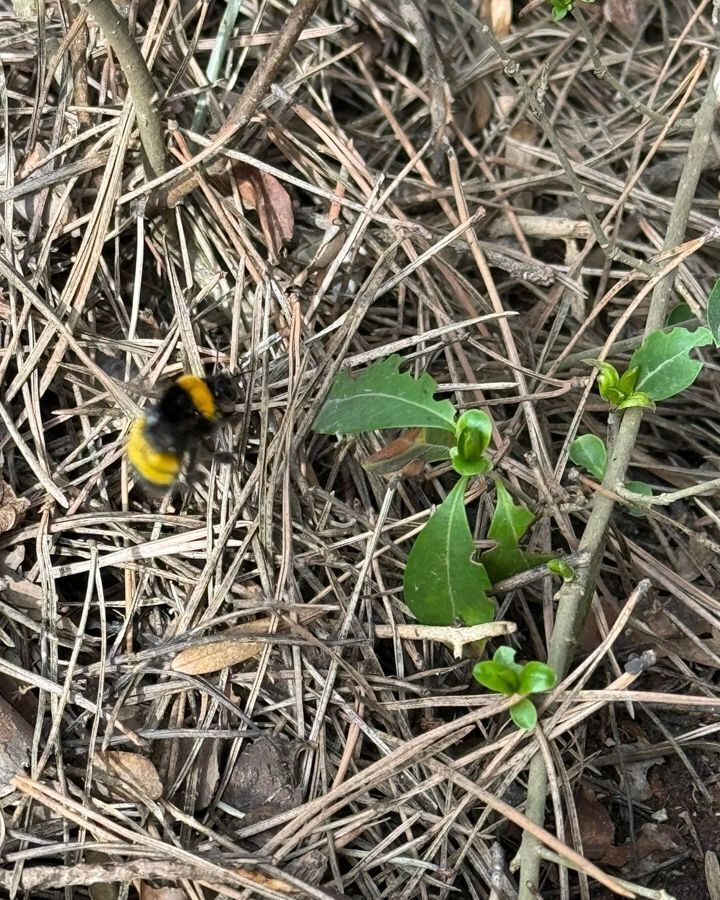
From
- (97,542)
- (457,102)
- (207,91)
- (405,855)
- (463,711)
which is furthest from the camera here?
(457,102)

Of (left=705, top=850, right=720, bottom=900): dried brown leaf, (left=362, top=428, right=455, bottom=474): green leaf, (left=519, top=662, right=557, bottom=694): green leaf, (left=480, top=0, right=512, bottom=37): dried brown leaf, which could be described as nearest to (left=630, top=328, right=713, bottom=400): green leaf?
(left=362, top=428, right=455, bottom=474): green leaf

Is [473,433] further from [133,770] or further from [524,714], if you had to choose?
[133,770]

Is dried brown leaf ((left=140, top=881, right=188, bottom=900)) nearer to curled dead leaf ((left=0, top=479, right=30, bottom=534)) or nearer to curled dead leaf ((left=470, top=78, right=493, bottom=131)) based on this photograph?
curled dead leaf ((left=0, top=479, right=30, bottom=534))

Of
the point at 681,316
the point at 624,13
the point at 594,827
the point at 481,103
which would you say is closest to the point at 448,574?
the point at 594,827

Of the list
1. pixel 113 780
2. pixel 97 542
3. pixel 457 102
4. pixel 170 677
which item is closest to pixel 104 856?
pixel 113 780

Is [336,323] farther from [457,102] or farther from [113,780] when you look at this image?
[113,780]

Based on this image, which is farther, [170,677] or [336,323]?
[336,323]
